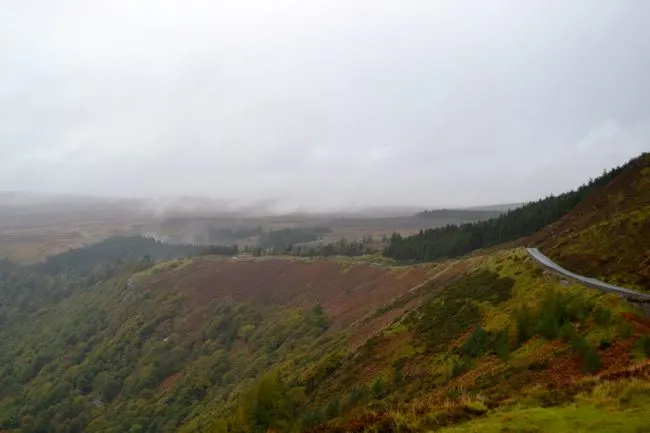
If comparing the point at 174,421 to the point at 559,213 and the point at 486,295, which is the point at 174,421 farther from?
the point at 559,213

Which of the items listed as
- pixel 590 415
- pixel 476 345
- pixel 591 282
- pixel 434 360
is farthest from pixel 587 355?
pixel 591 282

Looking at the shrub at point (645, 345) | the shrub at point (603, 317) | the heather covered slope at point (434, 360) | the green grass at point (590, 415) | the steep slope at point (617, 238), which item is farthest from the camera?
the steep slope at point (617, 238)

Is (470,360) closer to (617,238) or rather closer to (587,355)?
(587,355)

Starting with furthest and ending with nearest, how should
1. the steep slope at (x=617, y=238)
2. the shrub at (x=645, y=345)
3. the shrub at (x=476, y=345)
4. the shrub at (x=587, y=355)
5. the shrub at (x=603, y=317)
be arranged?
1. the steep slope at (x=617, y=238)
2. the shrub at (x=476, y=345)
3. the shrub at (x=603, y=317)
4. the shrub at (x=587, y=355)
5. the shrub at (x=645, y=345)

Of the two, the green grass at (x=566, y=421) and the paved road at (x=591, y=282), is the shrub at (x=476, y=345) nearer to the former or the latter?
the paved road at (x=591, y=282)

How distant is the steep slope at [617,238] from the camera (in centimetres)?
5341

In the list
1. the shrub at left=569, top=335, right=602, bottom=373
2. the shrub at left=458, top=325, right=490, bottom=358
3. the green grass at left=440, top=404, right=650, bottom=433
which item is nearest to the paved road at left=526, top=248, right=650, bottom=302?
the shrub at left=458, top=325, right=490, bottom=358

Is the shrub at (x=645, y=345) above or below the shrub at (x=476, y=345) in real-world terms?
above

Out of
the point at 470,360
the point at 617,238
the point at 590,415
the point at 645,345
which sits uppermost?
the point at 617,238

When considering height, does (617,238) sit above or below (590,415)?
above

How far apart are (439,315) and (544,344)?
28.0m

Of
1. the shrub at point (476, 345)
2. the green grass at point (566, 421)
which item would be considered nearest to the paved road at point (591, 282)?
the shrub at point (476, 345)

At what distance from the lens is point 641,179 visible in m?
86.6

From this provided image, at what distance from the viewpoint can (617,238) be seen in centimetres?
6188
